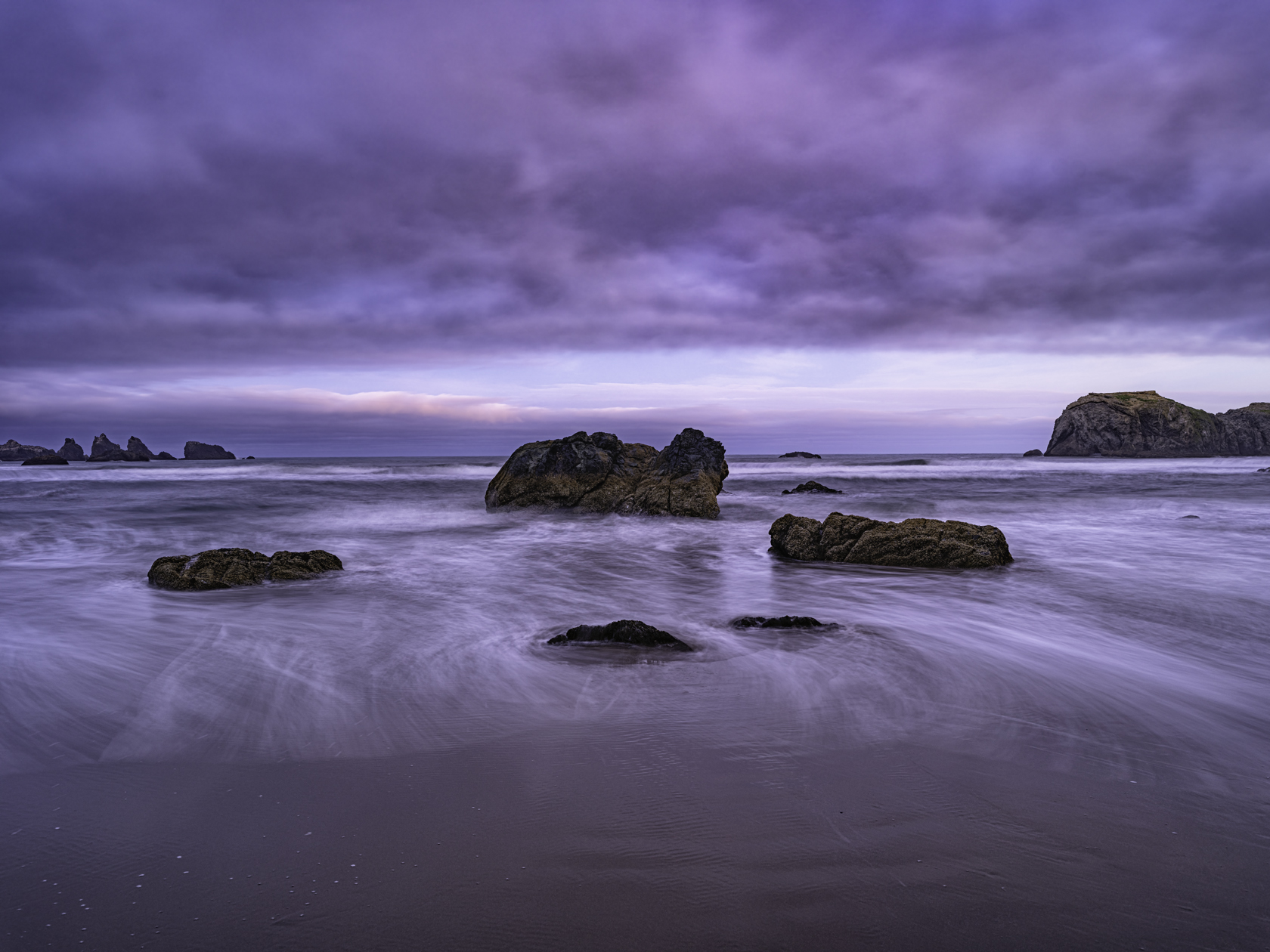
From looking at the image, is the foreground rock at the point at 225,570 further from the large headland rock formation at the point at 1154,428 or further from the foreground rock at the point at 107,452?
the foreground rock at the point at 107,452

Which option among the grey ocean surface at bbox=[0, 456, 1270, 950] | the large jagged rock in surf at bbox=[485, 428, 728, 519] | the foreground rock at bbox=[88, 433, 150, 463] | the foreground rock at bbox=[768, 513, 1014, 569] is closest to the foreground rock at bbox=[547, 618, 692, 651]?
the grey ocean surface at bbox=[0, 456, 1270, 950]

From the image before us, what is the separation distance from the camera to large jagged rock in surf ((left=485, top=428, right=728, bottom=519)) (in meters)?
16.1

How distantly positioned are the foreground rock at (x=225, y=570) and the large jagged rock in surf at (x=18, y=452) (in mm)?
128415

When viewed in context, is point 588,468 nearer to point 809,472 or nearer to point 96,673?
point 96,673

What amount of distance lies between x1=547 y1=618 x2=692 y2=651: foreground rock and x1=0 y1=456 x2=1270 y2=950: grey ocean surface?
0.64 feet

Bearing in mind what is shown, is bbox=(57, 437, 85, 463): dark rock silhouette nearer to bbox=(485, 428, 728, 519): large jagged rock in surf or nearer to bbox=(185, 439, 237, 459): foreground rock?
bbox=(185, 439, 237, 459): foreground rock

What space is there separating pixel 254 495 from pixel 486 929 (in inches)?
942

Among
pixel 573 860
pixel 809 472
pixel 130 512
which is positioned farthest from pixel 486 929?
pixel 809 472

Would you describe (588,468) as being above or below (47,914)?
above

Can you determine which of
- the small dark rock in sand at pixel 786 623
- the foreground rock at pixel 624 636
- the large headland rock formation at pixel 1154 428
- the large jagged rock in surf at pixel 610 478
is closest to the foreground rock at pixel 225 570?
the foreground rock at pixel 624 636

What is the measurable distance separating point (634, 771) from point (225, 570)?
6441 millimetres

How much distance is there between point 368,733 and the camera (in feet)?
11.0

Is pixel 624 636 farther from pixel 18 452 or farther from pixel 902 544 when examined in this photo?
pixel 18 452

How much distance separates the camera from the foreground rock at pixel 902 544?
28.7ft
